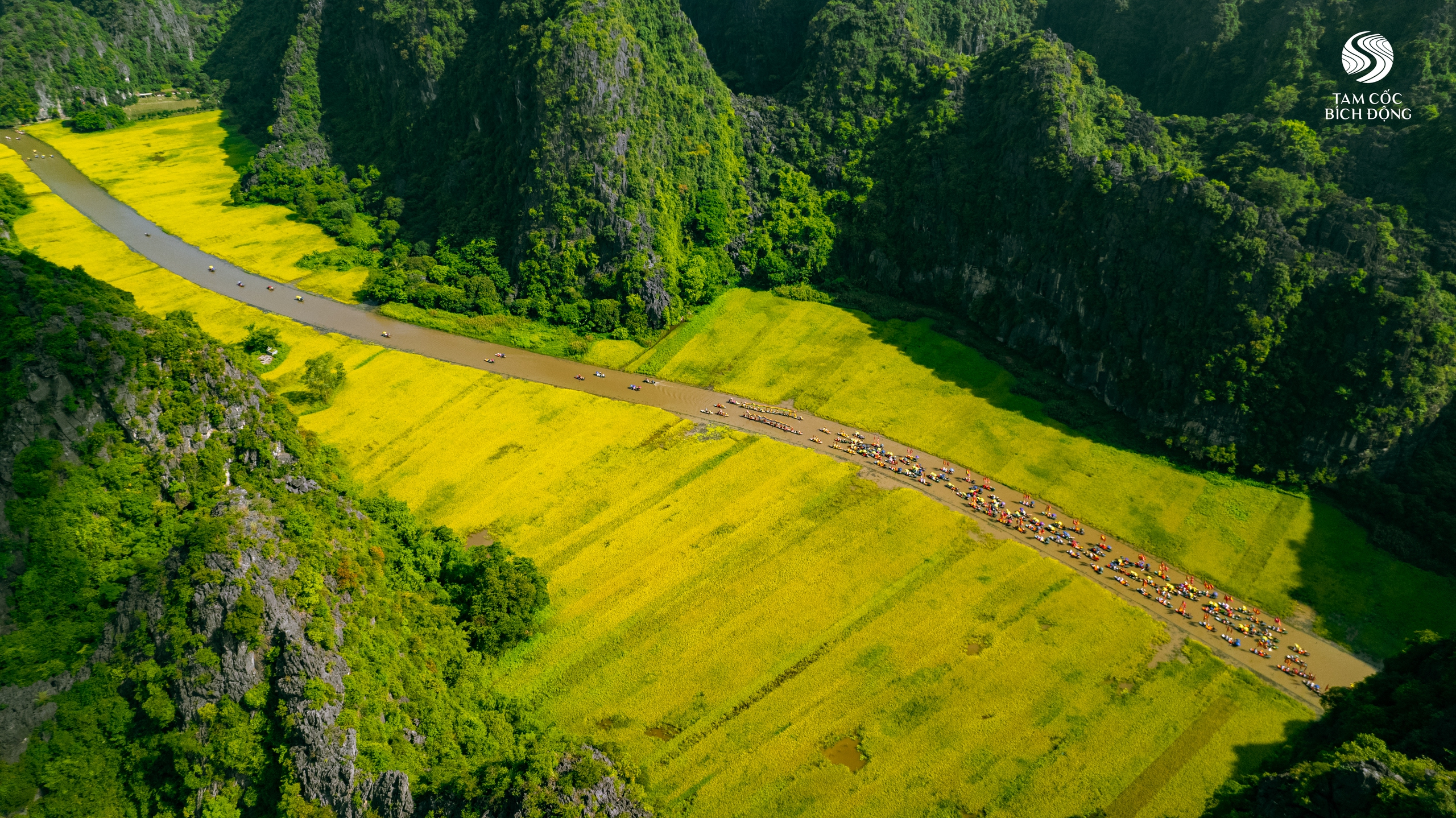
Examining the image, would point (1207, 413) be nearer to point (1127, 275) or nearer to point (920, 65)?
point (1127, 275)

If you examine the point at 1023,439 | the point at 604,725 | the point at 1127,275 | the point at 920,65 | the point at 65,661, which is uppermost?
the point at 920,65

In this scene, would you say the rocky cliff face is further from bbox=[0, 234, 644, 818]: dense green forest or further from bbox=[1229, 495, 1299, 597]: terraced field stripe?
bbox=[1229, 495, 1299, 597]: terraced field stripe

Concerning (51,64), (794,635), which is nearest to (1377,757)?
(794,635)

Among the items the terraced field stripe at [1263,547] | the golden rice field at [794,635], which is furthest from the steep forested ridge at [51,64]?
the terraced field stripe at [1263,547]

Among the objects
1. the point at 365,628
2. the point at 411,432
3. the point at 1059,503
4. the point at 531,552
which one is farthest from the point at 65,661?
the point at 1059,503

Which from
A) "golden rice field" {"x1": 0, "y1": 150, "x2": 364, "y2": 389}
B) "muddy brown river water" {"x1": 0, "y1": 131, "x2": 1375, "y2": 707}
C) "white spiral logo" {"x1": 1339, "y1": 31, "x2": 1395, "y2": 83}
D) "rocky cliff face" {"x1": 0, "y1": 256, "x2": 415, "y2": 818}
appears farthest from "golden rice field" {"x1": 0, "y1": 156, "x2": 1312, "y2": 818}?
"white spiral logo" {"x1": 1339, "y1": 31, "x2": 1395, "y2": 83}

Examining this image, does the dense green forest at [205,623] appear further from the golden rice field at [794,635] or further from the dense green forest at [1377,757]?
the dense green forest at [1377,757]
